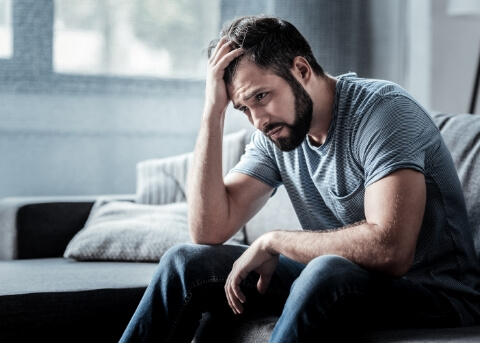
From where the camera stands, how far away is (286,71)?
1.61 metres

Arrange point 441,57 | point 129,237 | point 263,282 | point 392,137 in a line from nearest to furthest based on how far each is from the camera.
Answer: point 392,137, point 263,282, point 129,237, point 441,57

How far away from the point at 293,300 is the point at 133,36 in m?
1.99

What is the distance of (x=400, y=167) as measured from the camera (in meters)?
1.35

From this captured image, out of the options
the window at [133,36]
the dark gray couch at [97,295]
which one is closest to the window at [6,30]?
the window at [133,36]

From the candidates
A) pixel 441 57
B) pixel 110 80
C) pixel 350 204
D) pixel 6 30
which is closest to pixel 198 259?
pixel 350 204

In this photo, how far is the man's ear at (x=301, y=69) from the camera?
63.6 inches

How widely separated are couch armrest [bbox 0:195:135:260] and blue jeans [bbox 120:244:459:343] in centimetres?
97

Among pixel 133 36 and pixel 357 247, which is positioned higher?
pixel 133 36

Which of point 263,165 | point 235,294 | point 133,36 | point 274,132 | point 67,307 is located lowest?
point 67,307

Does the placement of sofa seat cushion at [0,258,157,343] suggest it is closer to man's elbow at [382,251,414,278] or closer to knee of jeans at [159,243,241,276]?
knee of jeans at [159,243,241,276]

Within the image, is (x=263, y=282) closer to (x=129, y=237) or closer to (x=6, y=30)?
(x=129, y=237)

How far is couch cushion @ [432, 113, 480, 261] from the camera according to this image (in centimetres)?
168

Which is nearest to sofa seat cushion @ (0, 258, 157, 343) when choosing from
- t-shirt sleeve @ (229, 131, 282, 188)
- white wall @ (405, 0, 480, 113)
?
t-shirt sleeve @ (229, 131, 282, 188)

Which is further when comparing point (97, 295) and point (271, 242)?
point (97, 295)
